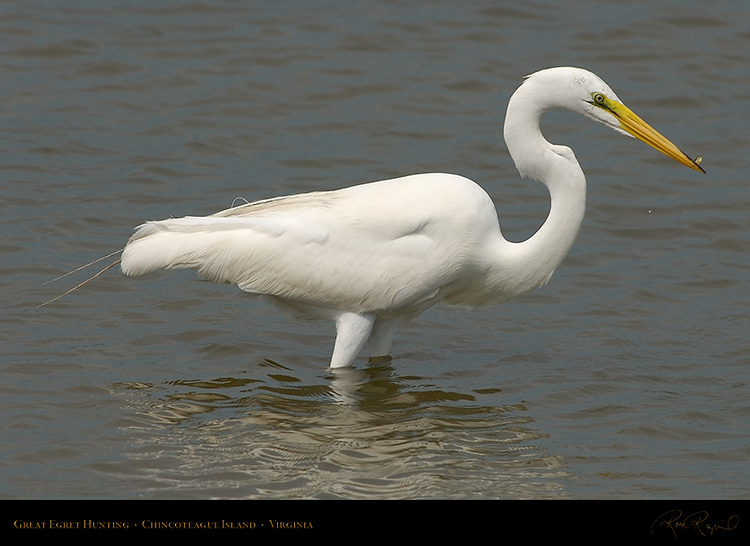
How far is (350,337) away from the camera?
6547 mm

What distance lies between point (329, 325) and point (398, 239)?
1600 millimetres

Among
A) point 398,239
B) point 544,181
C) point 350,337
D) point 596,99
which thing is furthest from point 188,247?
point 596,99

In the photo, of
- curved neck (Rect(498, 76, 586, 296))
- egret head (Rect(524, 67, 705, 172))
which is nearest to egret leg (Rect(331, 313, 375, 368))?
curved neck (Rect(498, 76, 586, 296))

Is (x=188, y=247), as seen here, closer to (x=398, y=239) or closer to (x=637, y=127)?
(x=398, y=239)

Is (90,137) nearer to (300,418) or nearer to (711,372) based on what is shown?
(300,418)

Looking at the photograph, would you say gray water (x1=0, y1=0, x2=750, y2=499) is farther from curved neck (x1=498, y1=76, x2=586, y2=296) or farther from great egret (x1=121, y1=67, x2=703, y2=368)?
curved neck (x1=498, y1=76, x2=586, y2=296)

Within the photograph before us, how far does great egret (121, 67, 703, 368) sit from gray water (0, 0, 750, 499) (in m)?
0.54

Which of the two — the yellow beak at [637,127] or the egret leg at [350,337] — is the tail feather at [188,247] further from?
the yellow beak at [637,127]

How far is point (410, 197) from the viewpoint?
254 inches

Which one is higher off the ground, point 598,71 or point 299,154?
point 598,71

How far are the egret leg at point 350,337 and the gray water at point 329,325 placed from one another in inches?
4.8

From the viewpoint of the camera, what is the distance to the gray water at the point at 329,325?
19.0 ft
